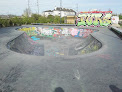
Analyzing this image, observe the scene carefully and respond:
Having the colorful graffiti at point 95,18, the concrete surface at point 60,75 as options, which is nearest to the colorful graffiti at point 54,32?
the colorful graffiti at point 95,18

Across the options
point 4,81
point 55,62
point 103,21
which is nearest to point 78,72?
point 55,62

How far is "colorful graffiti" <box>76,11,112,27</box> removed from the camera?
28422 mm

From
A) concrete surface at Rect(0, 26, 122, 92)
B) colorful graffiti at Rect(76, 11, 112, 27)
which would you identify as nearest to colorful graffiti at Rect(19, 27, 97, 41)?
colorful graffiti at Rect(76, 11, 112, 27)

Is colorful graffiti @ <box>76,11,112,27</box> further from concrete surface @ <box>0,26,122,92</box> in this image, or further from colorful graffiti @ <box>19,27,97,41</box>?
concrete surface @ <box>0,26,122,92</box>

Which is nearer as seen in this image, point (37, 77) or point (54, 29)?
point (37, 77)

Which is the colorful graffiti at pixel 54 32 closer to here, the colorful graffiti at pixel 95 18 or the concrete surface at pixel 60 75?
the colorful graffiti at pixel 95 18

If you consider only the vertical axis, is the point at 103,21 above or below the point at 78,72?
above

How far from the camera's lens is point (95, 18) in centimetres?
A: 2892

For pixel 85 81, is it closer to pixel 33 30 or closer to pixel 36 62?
pixel 36 62

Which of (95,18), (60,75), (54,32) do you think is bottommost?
(60,75)

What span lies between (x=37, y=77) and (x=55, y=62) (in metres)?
1.82

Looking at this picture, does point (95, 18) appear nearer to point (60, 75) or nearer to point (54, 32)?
point (54, 32)

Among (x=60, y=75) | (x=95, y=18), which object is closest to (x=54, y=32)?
(x=95, y=18)

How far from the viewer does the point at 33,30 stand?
87.9 ft
